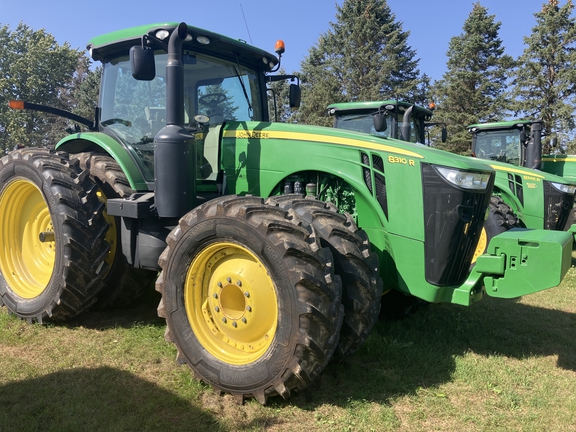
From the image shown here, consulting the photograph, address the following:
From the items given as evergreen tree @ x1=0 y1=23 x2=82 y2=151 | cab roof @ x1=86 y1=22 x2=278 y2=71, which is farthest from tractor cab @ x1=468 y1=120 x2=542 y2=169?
evergreen tree @ x1=0 y1=23 x2=82 y2=151

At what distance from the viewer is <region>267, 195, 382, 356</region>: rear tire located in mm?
3031

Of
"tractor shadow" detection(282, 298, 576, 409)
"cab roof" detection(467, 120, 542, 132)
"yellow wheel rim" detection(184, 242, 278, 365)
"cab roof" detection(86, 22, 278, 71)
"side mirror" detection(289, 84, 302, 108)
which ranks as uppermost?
"cab roof" detection(86, 22, 278, 71)

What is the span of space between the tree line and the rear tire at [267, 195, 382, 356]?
22.4 metres

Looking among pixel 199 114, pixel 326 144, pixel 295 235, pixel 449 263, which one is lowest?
pixel 449 263

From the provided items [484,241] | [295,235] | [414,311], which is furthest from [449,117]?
[295,235]

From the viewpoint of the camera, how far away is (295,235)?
284 centimetres

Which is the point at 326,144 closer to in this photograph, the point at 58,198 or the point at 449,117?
the point at 58,198

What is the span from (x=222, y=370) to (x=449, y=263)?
1.69 meters

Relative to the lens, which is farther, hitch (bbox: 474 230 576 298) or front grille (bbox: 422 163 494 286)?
front grille (bbox: 422 163 494 286)

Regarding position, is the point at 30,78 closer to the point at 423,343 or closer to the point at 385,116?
the point at 385,116

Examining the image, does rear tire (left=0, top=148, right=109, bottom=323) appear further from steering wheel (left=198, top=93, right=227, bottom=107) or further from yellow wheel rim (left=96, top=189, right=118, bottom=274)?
steering wheel (left=198, top=93, right=227, bottom=107)

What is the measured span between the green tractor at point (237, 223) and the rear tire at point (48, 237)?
0.01m

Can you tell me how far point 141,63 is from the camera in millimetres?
3535

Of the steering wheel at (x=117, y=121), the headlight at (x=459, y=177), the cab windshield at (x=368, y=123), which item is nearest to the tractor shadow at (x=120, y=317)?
the steering wheel at (x=117, y=121)
